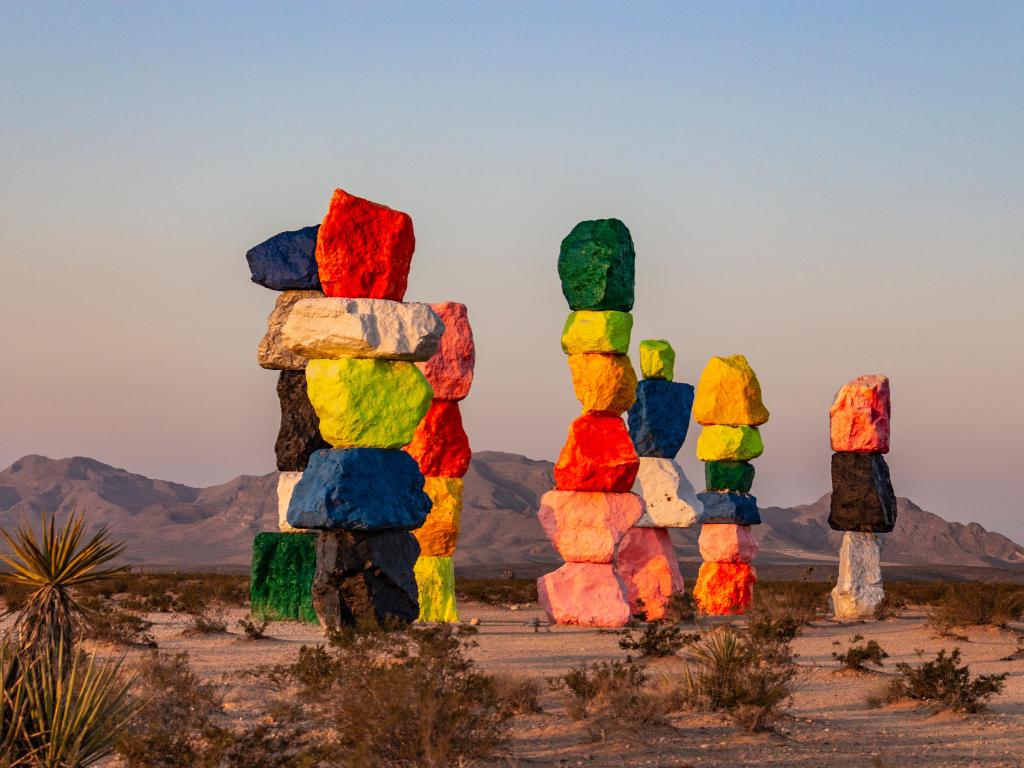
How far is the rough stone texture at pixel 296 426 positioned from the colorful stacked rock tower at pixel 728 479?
337 inches

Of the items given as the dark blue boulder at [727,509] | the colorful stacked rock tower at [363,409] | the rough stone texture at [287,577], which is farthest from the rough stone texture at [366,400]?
the dark blue boulder at [727,509]

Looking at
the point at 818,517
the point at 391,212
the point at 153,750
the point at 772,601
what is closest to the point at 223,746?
the point at 153,750

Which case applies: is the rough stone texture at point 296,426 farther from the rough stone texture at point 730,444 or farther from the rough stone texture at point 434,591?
the rough stone texture at point 730,444

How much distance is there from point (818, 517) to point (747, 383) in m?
93.2

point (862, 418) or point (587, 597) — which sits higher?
point (862, 418)

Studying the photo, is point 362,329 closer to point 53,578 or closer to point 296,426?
point 296,426

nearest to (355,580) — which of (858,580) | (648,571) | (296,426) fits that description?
(296,426)

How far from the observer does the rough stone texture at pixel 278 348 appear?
18062 mm

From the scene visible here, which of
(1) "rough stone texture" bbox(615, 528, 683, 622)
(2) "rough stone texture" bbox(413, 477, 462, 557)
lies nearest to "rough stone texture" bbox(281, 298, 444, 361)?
(2) "rough stone texture" bbox(413, 477, 462, 557)

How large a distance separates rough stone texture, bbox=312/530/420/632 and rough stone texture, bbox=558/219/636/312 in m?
6.51

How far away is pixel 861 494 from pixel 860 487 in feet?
0.41

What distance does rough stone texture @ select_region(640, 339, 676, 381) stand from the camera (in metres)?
22.7

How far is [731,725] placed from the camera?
10.7 meters

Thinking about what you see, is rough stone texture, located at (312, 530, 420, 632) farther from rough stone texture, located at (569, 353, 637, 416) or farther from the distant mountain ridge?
the distant mountain ridge
